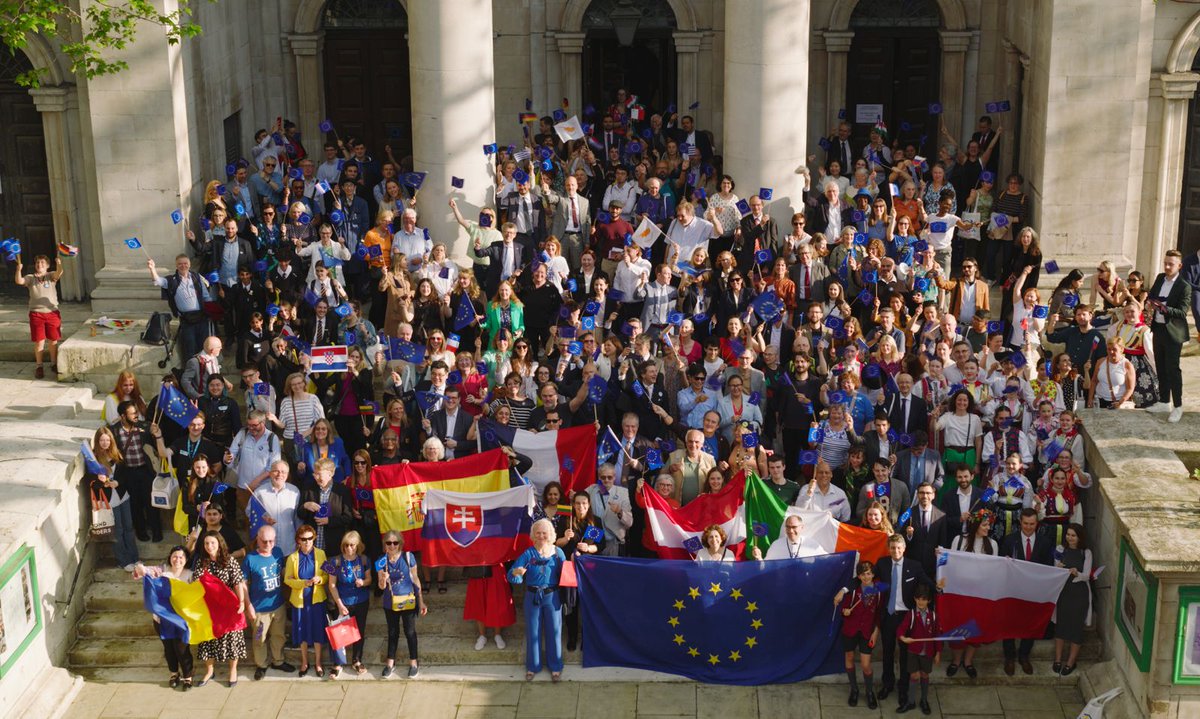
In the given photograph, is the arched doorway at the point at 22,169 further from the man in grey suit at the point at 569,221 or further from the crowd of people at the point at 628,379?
the man in grey suit at the point at 569,221

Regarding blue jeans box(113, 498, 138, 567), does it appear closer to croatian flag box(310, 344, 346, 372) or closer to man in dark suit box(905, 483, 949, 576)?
croatian flag box(310, 344, 346, 372)

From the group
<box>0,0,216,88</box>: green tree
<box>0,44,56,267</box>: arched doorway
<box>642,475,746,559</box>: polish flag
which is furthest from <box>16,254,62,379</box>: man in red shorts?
<box>642,475,746,559</box>: polish flag

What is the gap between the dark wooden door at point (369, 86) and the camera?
29.0 meters

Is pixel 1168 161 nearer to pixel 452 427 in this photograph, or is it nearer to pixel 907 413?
pixel 907 413

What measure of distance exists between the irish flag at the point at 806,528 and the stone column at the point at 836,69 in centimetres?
1127

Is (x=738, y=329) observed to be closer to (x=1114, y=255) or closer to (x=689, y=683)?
(x=689, y=683)

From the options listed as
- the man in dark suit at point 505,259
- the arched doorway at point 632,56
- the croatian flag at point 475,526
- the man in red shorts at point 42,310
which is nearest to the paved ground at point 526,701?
the croatian flag at point 475,526

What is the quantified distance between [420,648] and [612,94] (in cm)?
1298

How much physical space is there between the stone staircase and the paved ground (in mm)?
178

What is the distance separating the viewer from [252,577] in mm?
18547

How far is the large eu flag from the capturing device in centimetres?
1827

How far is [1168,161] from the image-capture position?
25031 mm

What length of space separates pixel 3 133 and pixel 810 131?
40.6ft

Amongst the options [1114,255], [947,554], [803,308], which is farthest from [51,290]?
[1114,255]
